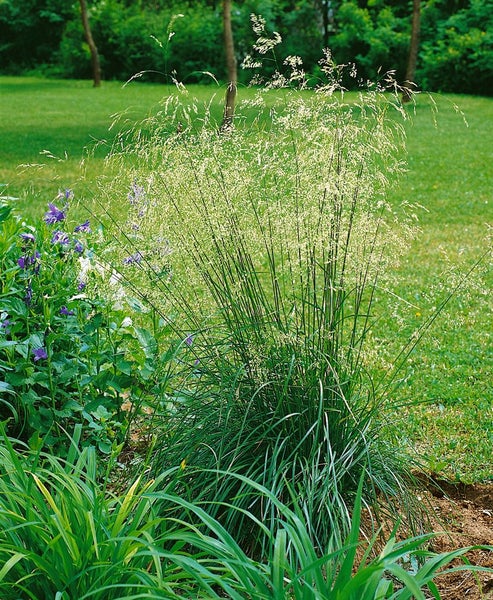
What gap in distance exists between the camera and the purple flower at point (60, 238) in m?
3.18

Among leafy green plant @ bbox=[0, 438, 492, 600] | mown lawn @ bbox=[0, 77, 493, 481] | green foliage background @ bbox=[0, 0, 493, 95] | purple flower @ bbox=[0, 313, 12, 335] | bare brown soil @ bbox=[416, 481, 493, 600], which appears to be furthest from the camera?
green foliage background @ bbox=[0, 0, 493, 95]

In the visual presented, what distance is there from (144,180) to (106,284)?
16.5 inches

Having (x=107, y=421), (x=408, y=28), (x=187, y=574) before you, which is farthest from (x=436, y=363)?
(x=408, y=28)

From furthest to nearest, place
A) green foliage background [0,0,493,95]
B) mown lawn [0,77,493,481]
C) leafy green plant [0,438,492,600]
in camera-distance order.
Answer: green foliage background [0,0,493,95], mown lawn [0,77,493,481], leafy green plant [0,438,492,600]

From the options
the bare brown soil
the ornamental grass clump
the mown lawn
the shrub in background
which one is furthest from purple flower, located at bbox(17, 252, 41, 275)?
the shrub in background

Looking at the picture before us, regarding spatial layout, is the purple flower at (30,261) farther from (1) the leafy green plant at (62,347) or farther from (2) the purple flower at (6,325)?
(2) the purple flower at (6,325)

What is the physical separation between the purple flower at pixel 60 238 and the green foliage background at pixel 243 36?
46.8 feet

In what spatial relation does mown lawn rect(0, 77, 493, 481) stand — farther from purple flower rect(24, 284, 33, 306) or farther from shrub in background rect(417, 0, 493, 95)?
shrub in background rect(417, 0, 493, 95)

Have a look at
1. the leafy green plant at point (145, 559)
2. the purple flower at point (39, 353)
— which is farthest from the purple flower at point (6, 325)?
the leafy green plant at point (145, 559)

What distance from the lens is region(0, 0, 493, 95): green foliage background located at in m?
19.5

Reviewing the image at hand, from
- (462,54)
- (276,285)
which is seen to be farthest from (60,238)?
(462,54)

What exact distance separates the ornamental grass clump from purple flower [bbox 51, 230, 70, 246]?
0.51m

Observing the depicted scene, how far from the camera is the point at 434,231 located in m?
7.29

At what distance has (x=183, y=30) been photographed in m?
23.8
